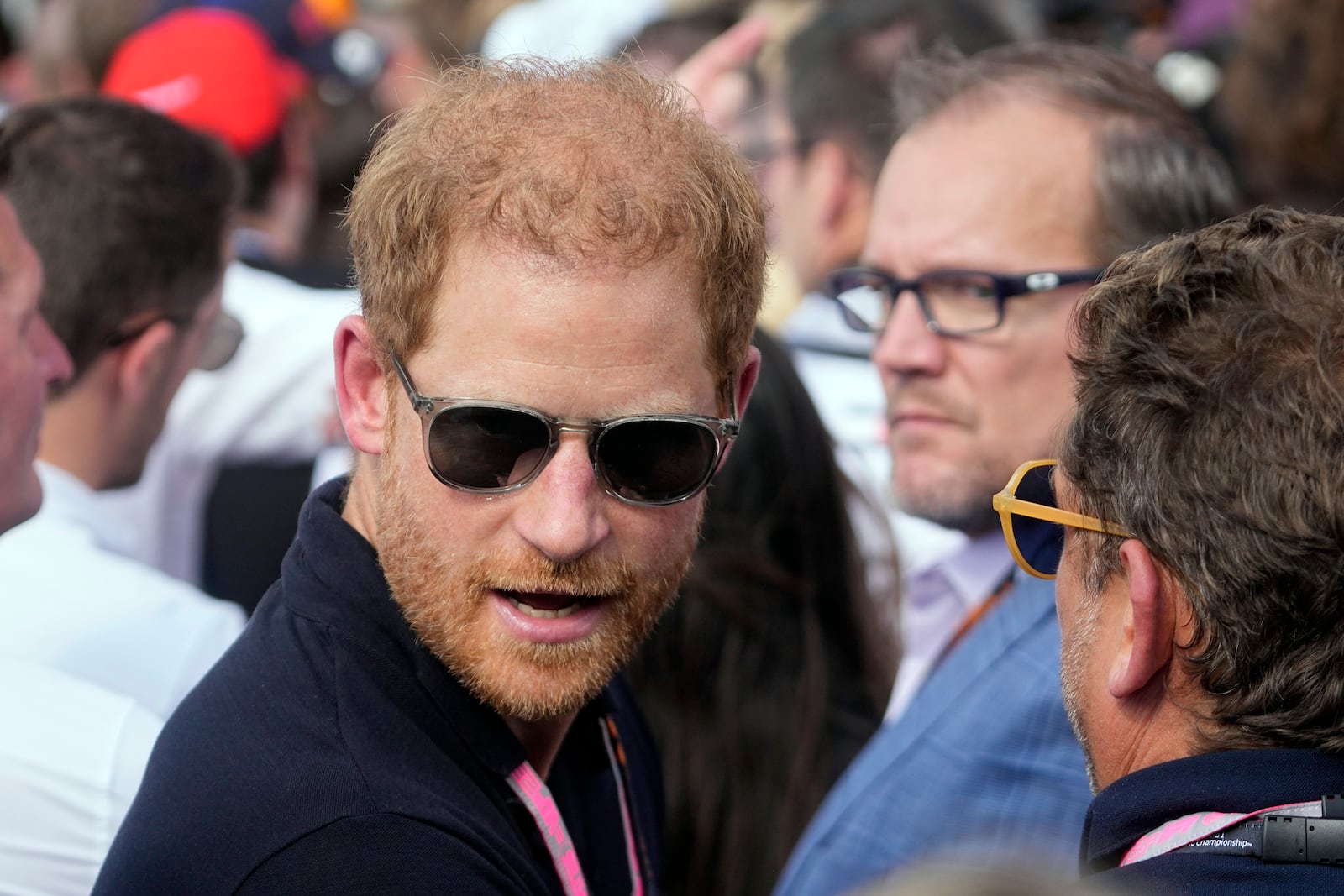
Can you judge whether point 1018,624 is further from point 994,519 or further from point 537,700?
point 537,700

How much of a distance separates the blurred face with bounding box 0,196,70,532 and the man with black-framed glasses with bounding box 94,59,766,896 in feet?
2.17

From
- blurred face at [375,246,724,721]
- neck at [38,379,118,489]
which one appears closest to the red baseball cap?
neck at [38,379,118,489]

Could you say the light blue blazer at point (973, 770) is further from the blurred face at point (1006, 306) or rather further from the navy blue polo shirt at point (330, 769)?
the navy blue polo shirt at point (330, 769)

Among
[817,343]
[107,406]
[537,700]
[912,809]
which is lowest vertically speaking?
[817,343]

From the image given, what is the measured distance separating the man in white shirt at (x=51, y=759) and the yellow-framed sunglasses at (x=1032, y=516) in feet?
4.43

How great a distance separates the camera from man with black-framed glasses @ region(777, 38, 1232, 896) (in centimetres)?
280

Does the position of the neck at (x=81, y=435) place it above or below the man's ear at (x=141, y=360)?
below

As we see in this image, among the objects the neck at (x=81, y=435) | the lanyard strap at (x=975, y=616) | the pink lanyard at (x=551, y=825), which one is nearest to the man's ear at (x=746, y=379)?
the pink lanyard at (x=551, y=825)

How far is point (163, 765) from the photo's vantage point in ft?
5.38

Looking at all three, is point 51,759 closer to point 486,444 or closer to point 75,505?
point 486,444

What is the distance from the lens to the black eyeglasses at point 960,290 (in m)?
2.89

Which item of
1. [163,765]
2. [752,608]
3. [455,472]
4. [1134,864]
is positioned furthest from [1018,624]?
[163,765]

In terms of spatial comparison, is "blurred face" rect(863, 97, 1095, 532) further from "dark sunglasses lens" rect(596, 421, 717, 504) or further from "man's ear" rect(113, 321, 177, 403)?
"man's ear" rect(113, 321, 177, 403)

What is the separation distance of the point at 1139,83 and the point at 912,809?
1680 millimetres
